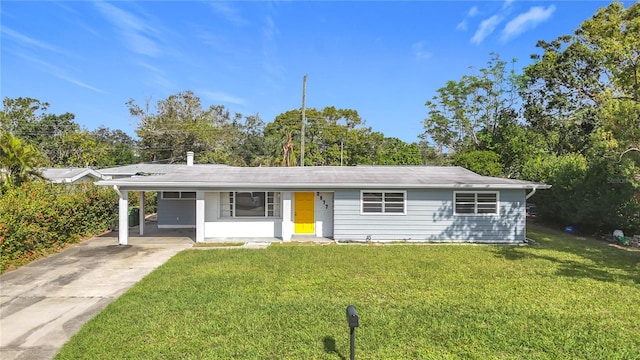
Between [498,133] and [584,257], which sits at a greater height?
[498,133]

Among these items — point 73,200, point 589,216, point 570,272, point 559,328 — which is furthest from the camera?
point 589,216

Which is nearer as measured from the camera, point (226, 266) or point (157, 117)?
point (226, 266)

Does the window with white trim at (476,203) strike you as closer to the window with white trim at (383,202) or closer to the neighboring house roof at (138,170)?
the window with white trim at (383,202)

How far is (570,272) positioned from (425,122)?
2627 centimetres

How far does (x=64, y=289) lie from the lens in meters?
7.62

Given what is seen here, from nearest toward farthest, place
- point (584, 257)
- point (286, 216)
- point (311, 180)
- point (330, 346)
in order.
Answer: point (330, 346)
point (584, 257)
point (286, 216)
point (311, 180)

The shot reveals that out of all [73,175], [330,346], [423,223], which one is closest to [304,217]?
[423,223]

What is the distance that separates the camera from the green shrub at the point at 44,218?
898 cm

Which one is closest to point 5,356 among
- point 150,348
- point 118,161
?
point 150,348

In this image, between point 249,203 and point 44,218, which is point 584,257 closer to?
point 249,203

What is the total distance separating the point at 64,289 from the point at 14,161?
5.77 metres

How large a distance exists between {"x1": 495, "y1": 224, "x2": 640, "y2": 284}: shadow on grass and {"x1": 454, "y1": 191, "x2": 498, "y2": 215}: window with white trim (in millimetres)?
1610

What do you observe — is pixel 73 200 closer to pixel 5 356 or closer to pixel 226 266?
pixel 226 266

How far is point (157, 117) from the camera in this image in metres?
38.1
